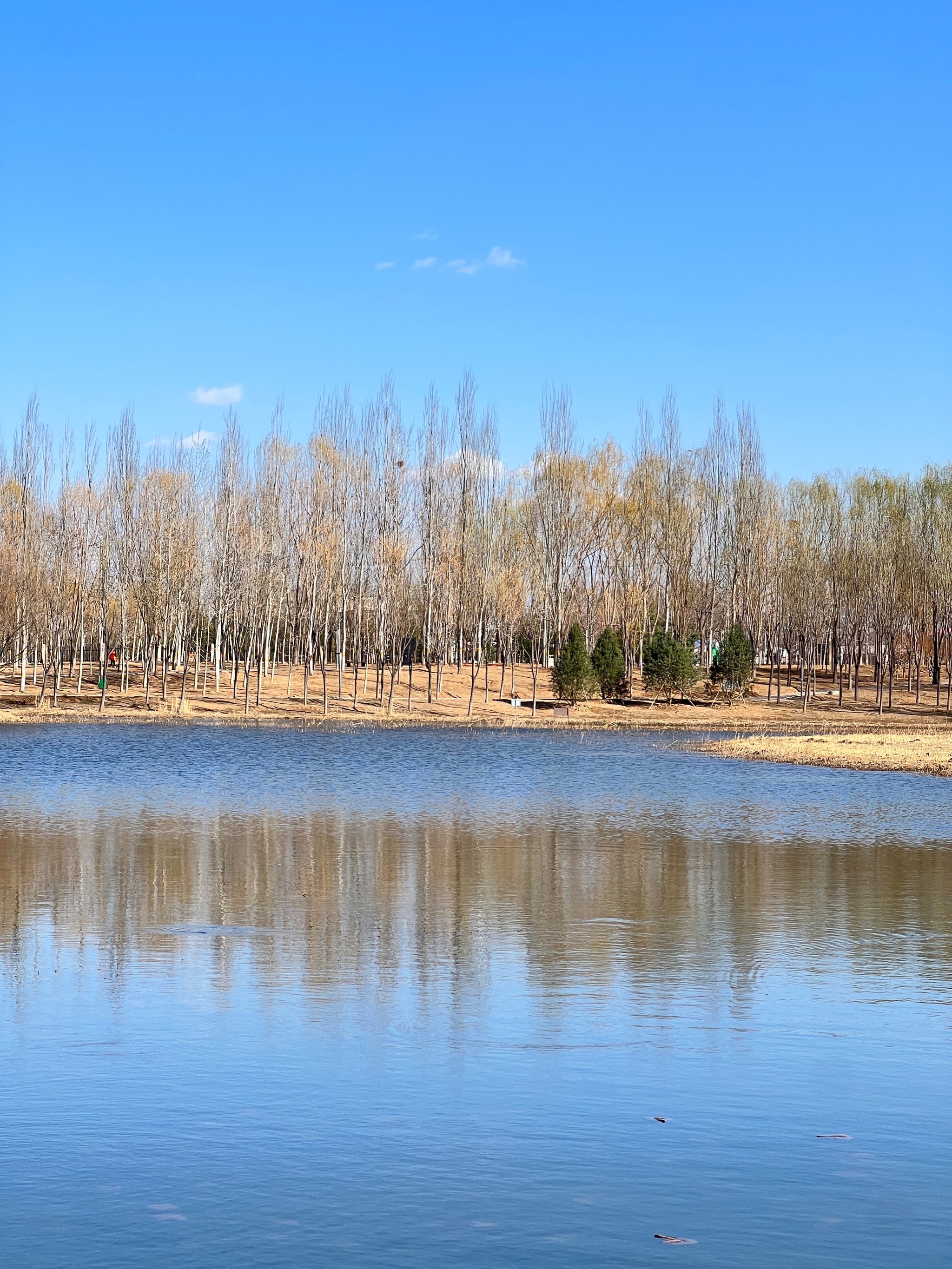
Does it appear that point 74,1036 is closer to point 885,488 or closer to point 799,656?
point 799,656

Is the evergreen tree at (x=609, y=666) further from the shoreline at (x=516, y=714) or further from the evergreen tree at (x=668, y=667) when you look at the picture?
the evergreen tree at (x=668, y=667)

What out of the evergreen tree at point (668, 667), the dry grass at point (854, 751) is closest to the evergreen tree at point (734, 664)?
the evergreen tree at point (668, 667)

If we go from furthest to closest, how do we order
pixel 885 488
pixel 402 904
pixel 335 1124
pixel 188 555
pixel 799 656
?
1. pixel 885 488
2. pixel 799 656
3. pixel 188 555
4. pixel 402 904
5. pixel 335 1124

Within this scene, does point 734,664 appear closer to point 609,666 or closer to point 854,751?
point 609,666

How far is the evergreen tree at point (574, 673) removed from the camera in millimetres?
61688

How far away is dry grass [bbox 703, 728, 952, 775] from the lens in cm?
3531

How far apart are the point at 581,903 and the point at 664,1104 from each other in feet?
21.7

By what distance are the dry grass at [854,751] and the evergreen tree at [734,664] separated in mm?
16127

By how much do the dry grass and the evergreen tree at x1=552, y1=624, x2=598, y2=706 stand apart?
38.2ft

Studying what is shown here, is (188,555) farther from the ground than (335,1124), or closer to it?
farther from the ground

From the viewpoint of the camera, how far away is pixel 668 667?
66.4 m

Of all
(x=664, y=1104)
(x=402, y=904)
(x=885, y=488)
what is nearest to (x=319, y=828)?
(x=402, y=904)

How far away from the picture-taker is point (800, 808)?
25.2 meters

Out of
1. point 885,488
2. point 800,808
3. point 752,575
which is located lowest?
point 800,808
